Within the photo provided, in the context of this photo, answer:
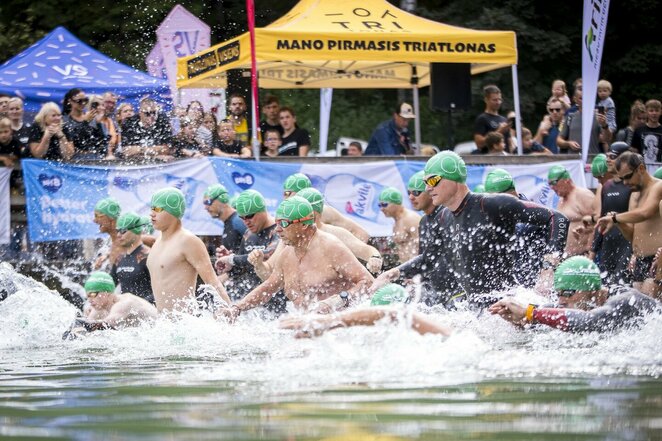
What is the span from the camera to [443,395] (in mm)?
6492

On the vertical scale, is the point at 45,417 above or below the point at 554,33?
below

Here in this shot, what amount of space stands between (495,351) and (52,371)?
2.92 meters

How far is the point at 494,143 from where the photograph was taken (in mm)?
15297

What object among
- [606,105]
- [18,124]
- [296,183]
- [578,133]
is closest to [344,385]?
[296,183]

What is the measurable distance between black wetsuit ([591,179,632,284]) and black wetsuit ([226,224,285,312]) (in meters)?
3.34

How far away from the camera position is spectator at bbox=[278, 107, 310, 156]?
15.4 m

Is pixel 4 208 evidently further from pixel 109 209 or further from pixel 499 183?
pixel 499 183

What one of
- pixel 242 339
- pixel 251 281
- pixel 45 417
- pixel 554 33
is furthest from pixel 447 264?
pixel 554 33

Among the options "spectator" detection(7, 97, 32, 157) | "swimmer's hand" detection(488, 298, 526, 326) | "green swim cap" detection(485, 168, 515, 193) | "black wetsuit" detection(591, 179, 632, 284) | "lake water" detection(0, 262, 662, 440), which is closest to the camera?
"lake water" detection(0, 262, 662, 440)

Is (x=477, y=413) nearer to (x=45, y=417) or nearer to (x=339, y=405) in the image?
(x=339, y=405)

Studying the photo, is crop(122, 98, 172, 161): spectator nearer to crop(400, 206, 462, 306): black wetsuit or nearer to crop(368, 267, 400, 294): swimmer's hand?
crop(400, 206, 462, 306): black wetsuit

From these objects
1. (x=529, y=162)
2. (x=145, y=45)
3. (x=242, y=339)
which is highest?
(x=145, y=45)

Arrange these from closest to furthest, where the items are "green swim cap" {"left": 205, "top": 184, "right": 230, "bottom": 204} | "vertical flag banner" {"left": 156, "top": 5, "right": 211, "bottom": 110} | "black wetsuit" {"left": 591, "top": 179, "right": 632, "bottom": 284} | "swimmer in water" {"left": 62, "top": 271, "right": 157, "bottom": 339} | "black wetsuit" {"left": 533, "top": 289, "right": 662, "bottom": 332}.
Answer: "black wetsuit" {"left": 533, "top": 289, "right": 662, "bottom": 332} < "swimmer in water" {"left": 62, "top": 271, "right": 157, "bottom": 339} < "black wetsuit" {"left": 591, "top": 179, "right": 632, "bottom": 284} < "green swim cap" {"left": 205, "top": 184, "right": 230, "bottom": 204} < "vertical flag banner" {"left": 156, "top": 5, "right": 211, "bottom": 110}

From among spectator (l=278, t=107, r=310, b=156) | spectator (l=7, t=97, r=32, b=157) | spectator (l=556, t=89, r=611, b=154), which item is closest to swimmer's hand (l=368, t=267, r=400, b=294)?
spectator (l=7, t=97, r=32, b=157)
